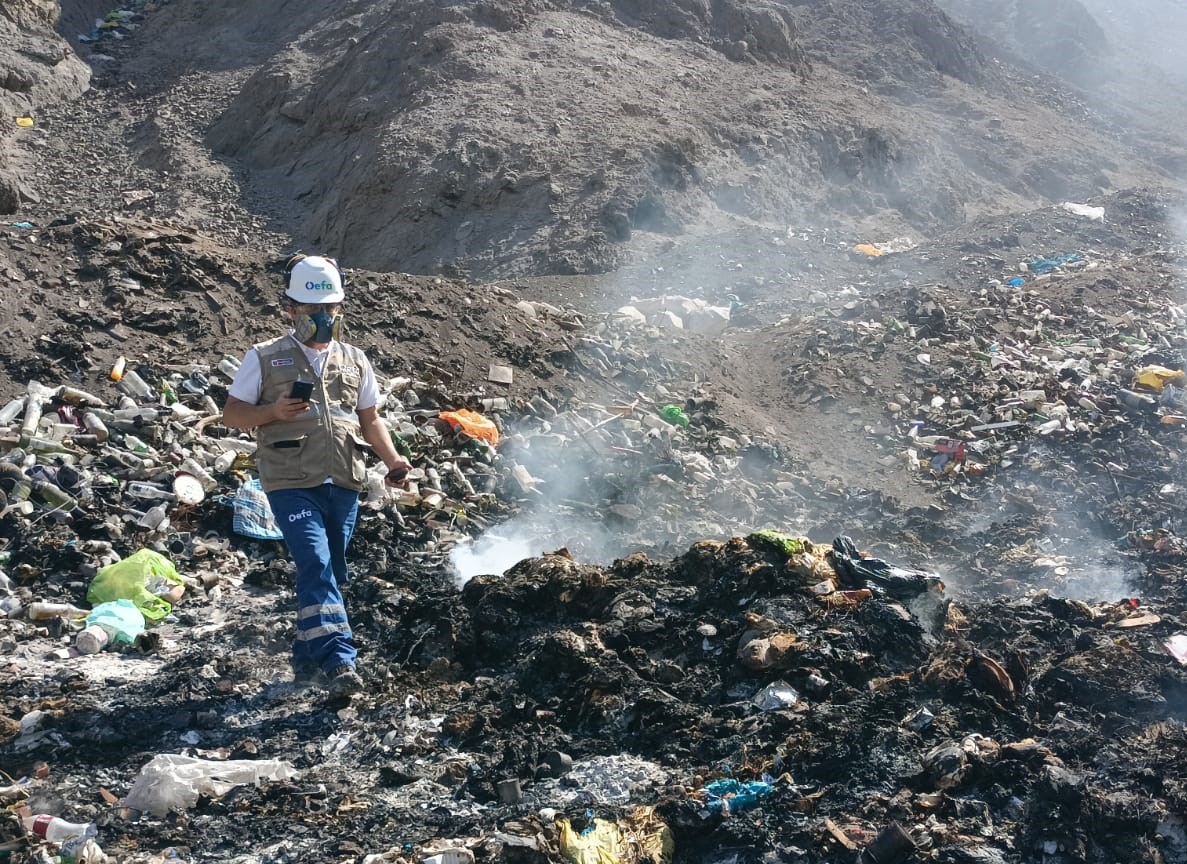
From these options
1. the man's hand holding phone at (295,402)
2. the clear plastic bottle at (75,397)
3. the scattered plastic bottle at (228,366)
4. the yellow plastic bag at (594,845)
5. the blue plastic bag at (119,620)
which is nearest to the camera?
the yellow plastic bag at (594,845)

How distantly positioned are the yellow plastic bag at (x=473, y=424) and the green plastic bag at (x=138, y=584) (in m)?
2.44

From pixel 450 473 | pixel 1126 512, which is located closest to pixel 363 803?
pixel 450 473

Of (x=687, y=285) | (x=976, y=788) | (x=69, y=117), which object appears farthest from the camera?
(x=69, y=117)

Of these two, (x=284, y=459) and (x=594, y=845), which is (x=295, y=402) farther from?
(x=594, y=845)

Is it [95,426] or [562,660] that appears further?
[95,426]

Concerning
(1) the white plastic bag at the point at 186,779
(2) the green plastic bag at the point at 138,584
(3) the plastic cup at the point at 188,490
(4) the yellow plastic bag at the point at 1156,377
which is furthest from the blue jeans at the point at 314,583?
(4) the yellow plastic bag at the point at 1156,377

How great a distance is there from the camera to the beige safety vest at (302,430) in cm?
406

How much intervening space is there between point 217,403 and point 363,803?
3.75 metres

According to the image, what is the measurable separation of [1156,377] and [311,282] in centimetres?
770

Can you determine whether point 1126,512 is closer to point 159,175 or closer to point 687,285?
point 687,285

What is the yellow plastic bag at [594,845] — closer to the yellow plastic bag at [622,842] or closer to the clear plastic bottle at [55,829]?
the yellow plastic bag at [622,842]

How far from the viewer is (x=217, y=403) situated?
6.61 meters

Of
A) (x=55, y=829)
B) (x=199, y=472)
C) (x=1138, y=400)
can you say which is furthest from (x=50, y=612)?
(x=1138, y=400)

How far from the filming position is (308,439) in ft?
13.5
